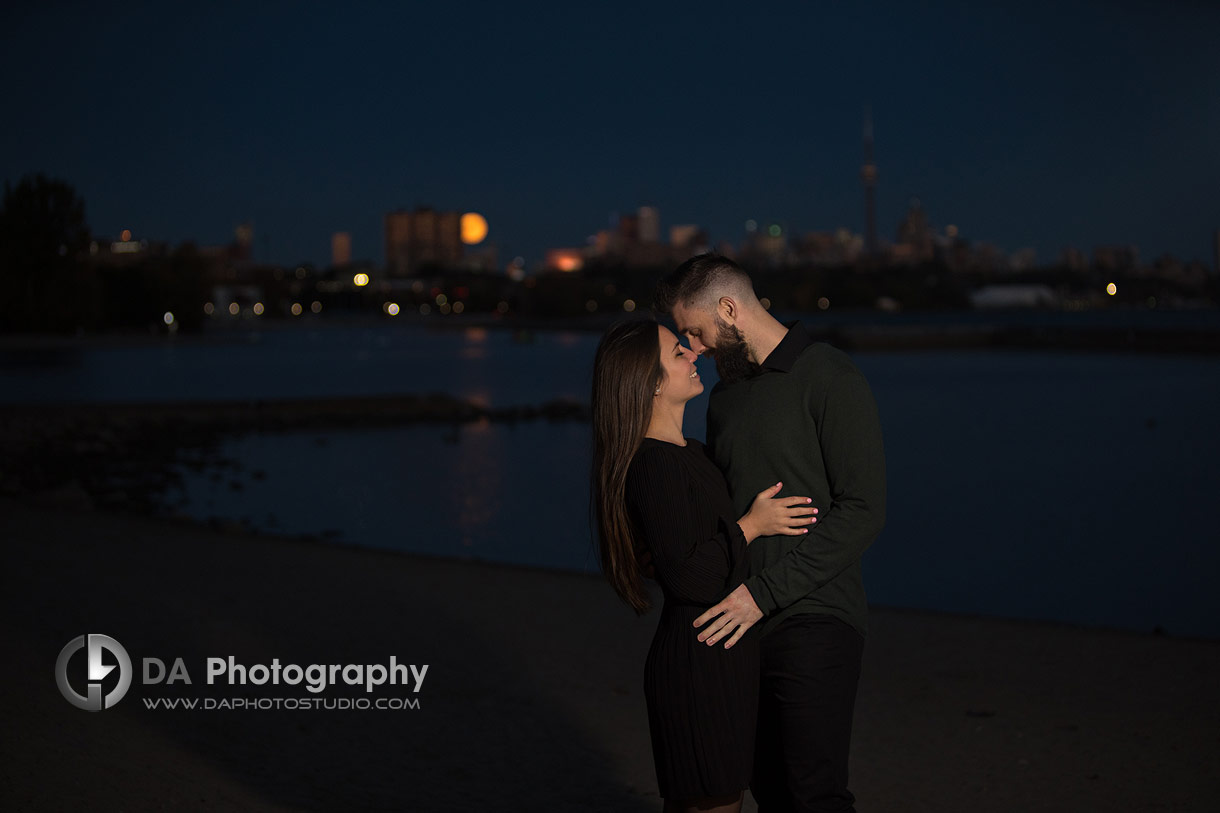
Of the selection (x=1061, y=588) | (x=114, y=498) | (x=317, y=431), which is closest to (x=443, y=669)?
(x=1061, y=588)

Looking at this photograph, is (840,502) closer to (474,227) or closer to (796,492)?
(796,492)

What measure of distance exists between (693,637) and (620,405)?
1.91 ft

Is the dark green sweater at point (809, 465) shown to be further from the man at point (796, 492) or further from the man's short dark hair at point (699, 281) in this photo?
the man's short dark hair at point (699, 281)

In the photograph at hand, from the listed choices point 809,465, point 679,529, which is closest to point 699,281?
point 809,465

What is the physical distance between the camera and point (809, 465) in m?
2.91

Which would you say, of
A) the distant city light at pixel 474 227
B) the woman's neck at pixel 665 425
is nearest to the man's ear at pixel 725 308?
the woman's neck at pixel 665 425

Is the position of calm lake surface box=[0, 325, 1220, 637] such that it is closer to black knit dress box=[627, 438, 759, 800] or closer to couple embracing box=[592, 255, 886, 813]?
couple embracing box=[592, 255, 886, 813]

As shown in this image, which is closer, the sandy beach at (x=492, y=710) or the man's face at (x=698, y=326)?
the man's face at (x=698, y=326)

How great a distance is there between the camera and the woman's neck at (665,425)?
2836mm

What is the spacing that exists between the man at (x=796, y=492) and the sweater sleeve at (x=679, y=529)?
2.8 inches

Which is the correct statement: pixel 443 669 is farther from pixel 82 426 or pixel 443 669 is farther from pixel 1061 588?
pixel 82 426
